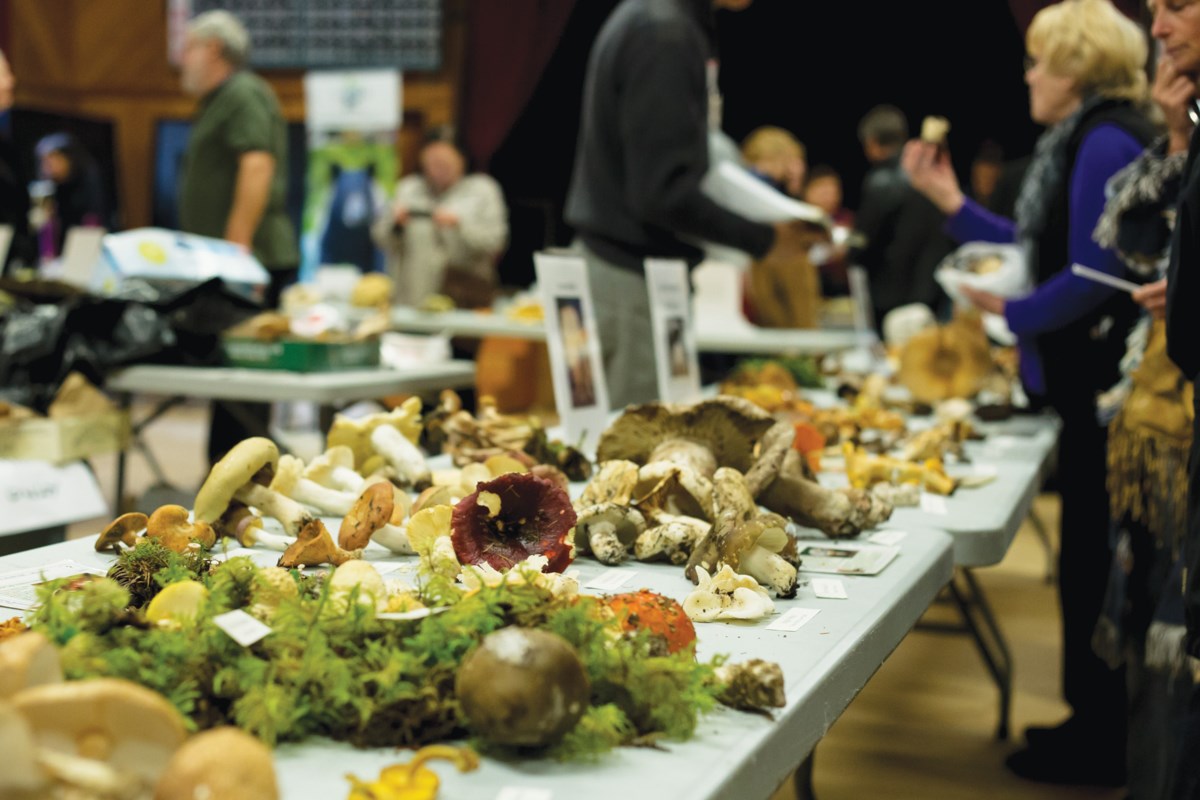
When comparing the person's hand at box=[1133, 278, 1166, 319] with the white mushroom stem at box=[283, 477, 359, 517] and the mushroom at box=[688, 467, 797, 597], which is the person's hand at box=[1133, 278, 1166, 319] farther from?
the white mushroom stem at box=[283, 477, 359, 517]

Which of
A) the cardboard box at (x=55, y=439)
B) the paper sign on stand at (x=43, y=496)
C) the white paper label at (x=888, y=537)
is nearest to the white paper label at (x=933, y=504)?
the white paper label at (x=888, y=537)

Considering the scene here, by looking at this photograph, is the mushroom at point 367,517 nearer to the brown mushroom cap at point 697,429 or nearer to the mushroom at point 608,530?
Answer: the mushroom at point 608,530

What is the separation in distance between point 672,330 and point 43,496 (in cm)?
124

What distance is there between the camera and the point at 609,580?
134 cm

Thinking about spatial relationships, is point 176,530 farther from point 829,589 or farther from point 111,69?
point 111,69

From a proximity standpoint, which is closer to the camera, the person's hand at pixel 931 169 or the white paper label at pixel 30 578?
the white paper label at pixel 30 578

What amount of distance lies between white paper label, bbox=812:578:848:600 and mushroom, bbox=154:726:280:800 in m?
0.75

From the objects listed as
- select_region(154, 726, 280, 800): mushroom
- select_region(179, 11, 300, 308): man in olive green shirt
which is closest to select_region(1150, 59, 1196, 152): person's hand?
select_region(154, 726, 280, 800): mushroom

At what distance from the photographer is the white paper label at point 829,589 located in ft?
4.33

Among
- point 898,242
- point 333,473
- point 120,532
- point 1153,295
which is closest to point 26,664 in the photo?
point 120,532

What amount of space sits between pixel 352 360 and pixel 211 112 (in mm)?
1561

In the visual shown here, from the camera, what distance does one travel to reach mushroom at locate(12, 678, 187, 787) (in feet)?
2.25

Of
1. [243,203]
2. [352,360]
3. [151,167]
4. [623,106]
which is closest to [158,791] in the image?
[623,106]

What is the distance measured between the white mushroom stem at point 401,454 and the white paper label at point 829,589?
24.1 inches
